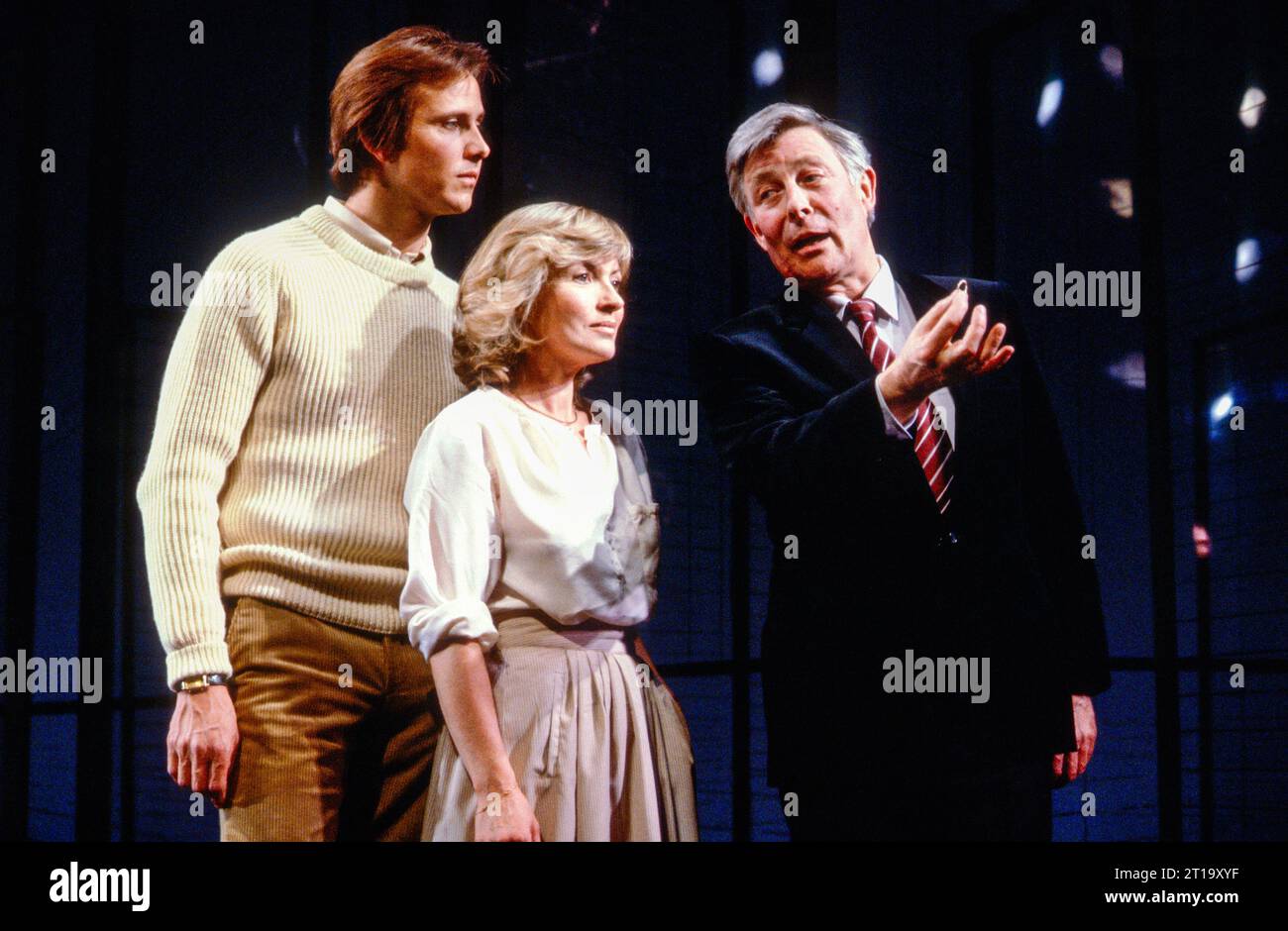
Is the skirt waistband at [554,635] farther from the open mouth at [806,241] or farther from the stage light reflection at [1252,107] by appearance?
the stage light reflection at [1252,107]

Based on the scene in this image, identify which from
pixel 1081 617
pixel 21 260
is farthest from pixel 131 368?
pixel 1081 617

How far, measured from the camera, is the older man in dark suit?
9.37 feet

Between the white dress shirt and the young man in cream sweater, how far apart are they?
922 millimetres

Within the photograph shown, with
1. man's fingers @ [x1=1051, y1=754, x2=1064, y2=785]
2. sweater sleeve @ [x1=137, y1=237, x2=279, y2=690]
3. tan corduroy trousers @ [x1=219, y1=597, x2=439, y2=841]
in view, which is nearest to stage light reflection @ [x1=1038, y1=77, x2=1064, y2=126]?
man's fingers @ [x1=1051, y1=754, x2=1064, y2=785]

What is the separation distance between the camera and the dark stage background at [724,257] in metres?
3.05

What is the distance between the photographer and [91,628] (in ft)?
9.99

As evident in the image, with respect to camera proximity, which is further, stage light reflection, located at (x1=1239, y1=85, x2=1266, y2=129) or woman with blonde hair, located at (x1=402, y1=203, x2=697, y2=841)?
stage light reflection, located at (x1=1239, y1=85, x2=1266, y2=129)

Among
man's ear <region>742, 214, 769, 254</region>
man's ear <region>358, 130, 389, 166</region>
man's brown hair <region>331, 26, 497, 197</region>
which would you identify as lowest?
man's ear <region>742, 214, 769, 254</region>

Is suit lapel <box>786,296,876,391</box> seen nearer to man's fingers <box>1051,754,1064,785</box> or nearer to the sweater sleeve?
man's fingers <box>1051,754,1064,785</box>

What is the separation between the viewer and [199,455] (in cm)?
279

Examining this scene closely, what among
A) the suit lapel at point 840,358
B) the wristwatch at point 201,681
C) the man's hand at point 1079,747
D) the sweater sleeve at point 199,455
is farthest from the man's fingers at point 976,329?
the wristwatch at point 201,681

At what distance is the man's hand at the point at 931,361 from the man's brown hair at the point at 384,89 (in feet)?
3.98
